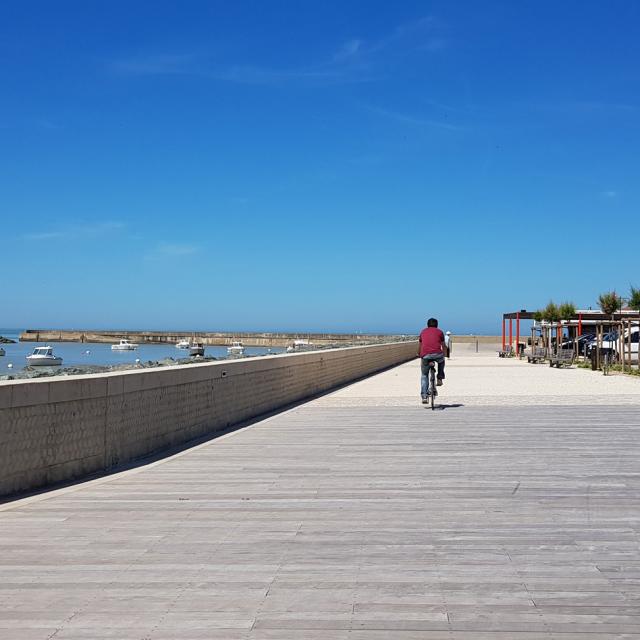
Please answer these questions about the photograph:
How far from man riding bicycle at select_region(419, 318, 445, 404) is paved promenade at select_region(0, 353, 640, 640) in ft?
16.6

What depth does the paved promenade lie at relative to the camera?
4.43 meters

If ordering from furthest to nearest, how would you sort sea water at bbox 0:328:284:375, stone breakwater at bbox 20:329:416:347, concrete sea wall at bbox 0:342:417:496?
stone breakwater at bbox 20:329:416:347
sea water at bbox 0:328:284:375
concrete sea wall at bbox 0:342:417:496

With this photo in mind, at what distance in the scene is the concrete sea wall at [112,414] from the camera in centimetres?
775

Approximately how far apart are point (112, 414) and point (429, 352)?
27.6 ft

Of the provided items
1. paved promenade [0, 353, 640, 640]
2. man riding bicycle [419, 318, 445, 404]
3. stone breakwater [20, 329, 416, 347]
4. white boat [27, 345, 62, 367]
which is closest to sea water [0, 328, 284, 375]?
white boat [27, 345, 62, 367]

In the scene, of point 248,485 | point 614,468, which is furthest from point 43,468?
point 614,468

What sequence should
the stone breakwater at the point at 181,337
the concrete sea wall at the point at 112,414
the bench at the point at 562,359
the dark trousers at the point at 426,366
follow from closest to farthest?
the concrete sea wall at the point at 112,414 → the dark trousers at the point at 426,366 → the bench at the point at 562,359 → the stone breakwater at the point at 181,337

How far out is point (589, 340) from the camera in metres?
51.6

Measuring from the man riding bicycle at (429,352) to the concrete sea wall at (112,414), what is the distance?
2.97 m

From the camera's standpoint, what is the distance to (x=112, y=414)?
9461 mm

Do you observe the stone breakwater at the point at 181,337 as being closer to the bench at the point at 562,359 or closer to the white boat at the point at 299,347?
the white boat at the point at 299,347

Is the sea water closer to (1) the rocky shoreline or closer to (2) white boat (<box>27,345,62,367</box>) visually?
(2) white boat (<box>27,345,62,367</box>)

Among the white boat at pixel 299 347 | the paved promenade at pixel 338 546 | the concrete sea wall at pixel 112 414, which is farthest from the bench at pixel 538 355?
the paved promenade at pixel 338 546

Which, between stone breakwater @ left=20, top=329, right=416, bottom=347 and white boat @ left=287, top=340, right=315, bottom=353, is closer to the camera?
white boat @ left=287, top=340, right=315, bottom=353
